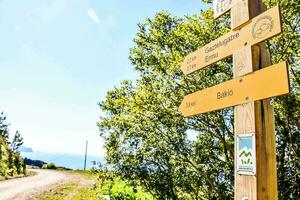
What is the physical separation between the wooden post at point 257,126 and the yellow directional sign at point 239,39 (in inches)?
3.4

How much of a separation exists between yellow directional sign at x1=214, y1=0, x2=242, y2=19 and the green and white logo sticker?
1450 mm

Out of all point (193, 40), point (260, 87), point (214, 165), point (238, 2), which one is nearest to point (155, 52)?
point (193, 40)

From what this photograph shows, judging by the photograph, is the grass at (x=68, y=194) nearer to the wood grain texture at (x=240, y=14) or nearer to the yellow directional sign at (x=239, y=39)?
the yellow directional sign at (x=239, y=39)

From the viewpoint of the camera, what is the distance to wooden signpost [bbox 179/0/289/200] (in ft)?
8.73

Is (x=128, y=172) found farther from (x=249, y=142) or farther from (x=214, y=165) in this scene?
(x=249, y=142)

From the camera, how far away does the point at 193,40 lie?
31.9 ft

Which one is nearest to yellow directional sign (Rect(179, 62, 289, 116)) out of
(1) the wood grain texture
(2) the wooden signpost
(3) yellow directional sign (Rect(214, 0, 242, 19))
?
(2) the wooden signpost

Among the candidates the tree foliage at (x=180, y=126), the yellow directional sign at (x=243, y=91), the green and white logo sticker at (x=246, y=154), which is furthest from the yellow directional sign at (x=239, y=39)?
the tree foliage at (x=180, y=126)

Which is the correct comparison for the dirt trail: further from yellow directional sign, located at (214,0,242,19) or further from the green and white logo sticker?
the green and white logo sticker

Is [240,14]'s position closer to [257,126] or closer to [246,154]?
[257,126]

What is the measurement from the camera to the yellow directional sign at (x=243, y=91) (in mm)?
2617

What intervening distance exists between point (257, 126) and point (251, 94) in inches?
11.3

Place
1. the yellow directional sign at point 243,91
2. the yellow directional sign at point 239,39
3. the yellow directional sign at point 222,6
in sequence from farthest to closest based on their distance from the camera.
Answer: the yellow directional sign at point 222,6, the yellow directional sign at point 239,39, the yellow directional sign at point 243,91

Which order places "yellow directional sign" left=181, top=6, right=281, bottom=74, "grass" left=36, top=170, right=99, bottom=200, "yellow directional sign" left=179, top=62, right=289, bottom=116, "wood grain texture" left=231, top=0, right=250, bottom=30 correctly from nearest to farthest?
"yellow directional sign" left=179, top=62, right=289, bottom=116, "yellow directional sign" left=181, top=6, right=281, bottom=74, "wood grain texture" left=231, top=0, right=250, bottom=30, "grass" left=36, top=170, right=99, bottom=200
